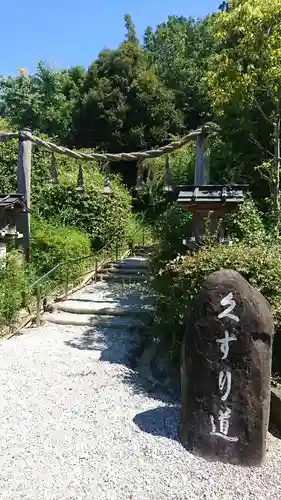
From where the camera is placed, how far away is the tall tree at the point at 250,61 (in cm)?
683

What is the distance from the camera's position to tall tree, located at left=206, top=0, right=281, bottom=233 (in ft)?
22.4

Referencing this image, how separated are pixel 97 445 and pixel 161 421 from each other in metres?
0.79

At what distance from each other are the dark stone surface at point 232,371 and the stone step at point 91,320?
Result: 3.81 m

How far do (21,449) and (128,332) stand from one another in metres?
3.73

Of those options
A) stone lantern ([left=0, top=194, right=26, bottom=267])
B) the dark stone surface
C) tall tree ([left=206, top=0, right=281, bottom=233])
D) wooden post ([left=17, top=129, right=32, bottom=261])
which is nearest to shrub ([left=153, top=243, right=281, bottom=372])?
the dark stone surface

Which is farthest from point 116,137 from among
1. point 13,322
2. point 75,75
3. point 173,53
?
point 13,322

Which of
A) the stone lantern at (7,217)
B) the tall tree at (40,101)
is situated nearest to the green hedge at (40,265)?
the stone lantern at (7,217)

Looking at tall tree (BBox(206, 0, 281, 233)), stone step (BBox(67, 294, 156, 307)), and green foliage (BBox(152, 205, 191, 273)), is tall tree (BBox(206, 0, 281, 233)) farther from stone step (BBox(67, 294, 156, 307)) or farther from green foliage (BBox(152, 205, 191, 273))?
stone step (BBox(67, 294, 156, 307))

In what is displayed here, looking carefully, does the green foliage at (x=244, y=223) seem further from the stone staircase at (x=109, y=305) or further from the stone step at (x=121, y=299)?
the stone step at (x=121, y=299)

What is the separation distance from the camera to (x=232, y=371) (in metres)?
3.79

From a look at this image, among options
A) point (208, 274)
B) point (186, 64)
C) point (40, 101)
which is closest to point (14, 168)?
point (208, 274)

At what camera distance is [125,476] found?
11.8 ft

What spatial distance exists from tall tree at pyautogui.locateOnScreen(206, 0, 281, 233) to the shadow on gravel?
382 cm

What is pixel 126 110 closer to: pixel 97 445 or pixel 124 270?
pixel 124 270
